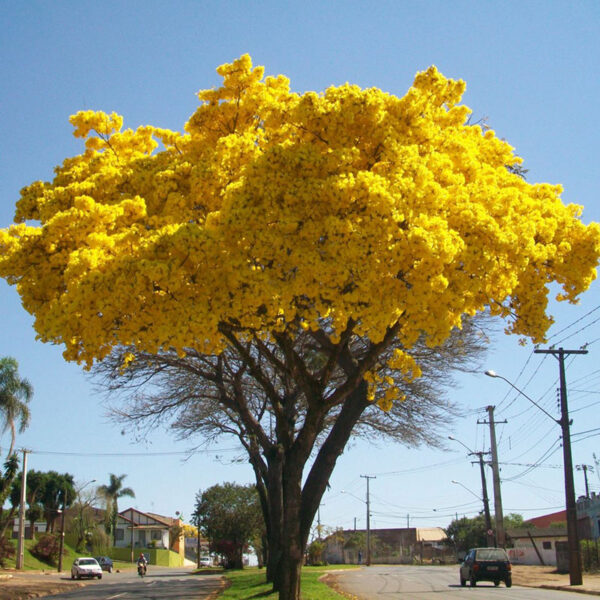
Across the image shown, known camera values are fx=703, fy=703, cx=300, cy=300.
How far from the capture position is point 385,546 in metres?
109

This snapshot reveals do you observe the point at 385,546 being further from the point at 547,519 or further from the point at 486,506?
the point at 486,506

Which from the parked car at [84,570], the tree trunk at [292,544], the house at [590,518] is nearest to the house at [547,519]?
the house at [590,518]

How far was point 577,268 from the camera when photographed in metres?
13.1

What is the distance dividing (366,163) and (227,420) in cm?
1937

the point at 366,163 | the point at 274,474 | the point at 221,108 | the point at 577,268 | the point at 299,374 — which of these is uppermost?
the point at 221,108

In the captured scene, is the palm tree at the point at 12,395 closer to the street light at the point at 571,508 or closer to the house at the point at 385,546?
the street light at the point at 571,508

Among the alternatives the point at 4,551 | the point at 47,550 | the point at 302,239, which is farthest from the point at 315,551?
the point at 302,239

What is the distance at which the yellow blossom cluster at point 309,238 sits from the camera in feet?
35.5

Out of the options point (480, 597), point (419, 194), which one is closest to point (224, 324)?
point (419, 194)

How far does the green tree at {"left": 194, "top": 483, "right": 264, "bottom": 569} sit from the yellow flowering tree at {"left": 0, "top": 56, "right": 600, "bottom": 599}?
44609 mm

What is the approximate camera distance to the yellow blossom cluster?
35.5ft

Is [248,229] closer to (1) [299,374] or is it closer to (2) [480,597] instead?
(1) [299,374]

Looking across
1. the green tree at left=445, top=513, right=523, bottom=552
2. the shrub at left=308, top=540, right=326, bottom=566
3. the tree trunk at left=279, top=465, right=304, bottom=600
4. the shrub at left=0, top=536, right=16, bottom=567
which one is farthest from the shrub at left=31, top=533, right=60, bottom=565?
the tree trunk at left=279, top=465, right=304, bottom=600

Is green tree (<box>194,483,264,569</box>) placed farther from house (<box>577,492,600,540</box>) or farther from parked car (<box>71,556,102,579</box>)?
house (<box>577,492,600,540</box>)
